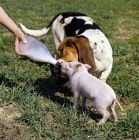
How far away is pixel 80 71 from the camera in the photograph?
4.76 meters

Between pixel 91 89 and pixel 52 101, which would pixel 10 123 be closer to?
pixel 52 101

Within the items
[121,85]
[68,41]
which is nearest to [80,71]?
[68,41]

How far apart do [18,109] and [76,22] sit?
216cm

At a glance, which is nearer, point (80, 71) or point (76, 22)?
point (80, 71)

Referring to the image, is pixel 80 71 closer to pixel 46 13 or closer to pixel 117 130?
pixel 117 130

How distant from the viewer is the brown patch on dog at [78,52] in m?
5.29

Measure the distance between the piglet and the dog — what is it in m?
0.27

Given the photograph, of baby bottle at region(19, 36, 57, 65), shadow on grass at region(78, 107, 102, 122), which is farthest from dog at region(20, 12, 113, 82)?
shadow on grass at region(78, 107, 102, 122)

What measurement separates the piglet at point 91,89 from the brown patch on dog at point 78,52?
36 centimetres

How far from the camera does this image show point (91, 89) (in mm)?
4430

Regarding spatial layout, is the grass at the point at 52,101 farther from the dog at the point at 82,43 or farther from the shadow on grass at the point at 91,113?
the dog at the point at 82,43

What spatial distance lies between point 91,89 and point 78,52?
1.02 metres

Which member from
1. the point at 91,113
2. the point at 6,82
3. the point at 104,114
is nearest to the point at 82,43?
the point at 91,113

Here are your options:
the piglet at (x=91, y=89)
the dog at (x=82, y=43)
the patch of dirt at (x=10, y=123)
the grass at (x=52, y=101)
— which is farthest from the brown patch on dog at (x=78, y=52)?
the patch of dirt at (x=10, y=123)
